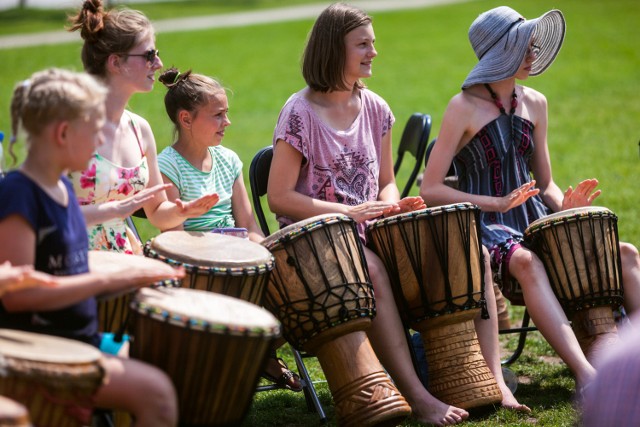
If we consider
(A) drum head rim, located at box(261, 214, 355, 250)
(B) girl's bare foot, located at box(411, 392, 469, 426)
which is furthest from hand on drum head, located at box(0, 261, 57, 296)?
(B) girl's bare foot, located at box(411, 392, 469, 426)

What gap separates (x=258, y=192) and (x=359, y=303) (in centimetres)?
100

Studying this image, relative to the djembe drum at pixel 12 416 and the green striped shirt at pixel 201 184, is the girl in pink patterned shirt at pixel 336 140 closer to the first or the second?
the green striped shirt at pixel 201 184

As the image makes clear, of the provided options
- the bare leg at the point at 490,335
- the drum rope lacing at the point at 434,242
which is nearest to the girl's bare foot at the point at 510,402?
the bare leg at the point at 490,335

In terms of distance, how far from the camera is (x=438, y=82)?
16672mm

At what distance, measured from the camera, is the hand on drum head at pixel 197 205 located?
3785mm

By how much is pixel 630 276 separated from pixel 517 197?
2.13ft

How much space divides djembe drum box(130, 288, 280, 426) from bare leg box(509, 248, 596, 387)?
1.64 metres

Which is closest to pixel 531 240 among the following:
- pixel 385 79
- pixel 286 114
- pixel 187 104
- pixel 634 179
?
pixel 286 114

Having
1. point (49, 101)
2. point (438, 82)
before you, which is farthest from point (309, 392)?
point (438, 82)

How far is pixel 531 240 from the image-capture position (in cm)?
447

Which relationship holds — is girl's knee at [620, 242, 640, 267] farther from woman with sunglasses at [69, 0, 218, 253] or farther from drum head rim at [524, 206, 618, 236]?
woman with sunglasses at [69, 0, 218, 253]

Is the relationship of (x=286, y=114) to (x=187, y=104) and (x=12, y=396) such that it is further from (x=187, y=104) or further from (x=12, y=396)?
(x=12, y=396)

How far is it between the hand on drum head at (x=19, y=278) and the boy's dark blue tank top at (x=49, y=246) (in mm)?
152

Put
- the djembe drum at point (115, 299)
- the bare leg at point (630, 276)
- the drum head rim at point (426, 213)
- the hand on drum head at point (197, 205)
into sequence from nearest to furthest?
1. the djembe drum at point (115, 299)
2. the hand on drum head at point (197, 205)
3. the drum head rim at point (426, 213)
4. the bare leg at point (630, 276)
